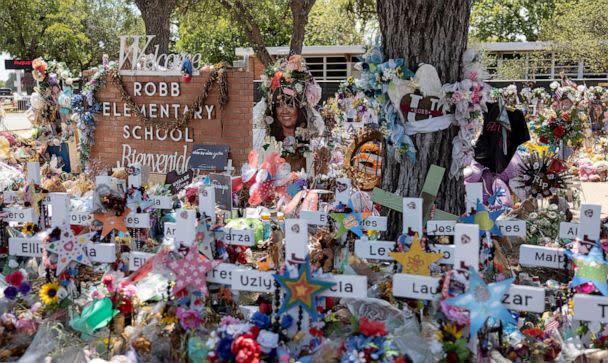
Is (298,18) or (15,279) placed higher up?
(298,18)

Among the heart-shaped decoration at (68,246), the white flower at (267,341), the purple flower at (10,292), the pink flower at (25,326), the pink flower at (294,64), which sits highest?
the pink flower at (294,64)

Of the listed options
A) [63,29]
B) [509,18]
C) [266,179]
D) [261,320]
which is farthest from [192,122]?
[509,18]

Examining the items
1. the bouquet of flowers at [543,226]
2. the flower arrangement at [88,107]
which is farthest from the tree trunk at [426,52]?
the flower arrangement at [88,107]

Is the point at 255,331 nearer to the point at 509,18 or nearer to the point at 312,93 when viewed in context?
the point at 312,93

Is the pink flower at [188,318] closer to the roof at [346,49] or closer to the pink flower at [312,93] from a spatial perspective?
the pink flower at [312,93]

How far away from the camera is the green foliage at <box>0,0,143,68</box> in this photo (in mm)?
39531

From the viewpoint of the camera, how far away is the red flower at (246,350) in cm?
359

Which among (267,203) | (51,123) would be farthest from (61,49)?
(267,203)

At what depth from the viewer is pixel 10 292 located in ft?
14.8

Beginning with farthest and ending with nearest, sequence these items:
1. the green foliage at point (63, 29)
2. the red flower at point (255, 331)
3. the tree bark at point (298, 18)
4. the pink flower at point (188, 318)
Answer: the green foliage at point (63, 29)
the tree bark at point (298, 18)
the pink flower at point (188, 318)
the red flower at point (255, 331)

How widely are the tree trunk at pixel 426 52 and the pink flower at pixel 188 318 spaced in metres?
2.40

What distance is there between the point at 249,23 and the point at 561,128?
1154 cm

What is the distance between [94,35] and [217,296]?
158ft

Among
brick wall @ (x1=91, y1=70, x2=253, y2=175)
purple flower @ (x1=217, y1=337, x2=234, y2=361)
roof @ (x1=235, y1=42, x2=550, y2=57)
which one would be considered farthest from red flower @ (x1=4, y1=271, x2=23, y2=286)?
roof @ (x1=235, y1=42, x2=550, y2=57)
